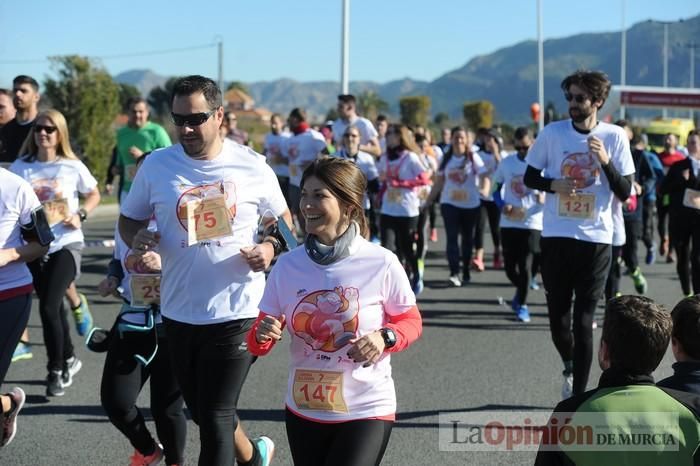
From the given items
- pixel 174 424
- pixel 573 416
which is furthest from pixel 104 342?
pixel 573 416

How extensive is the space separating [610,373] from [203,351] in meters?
1.96

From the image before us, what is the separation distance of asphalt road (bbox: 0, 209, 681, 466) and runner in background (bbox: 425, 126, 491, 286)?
1.28m

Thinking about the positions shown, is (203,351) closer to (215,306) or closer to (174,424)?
(215,306)

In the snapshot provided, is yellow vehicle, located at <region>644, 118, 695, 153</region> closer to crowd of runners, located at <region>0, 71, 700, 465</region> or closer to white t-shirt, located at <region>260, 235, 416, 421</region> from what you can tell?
crowd of runners, located at <region>0, 71, 700, 465</region>

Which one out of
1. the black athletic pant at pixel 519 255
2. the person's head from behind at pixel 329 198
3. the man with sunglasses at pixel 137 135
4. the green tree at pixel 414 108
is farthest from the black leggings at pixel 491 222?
the green tree at pixel 414 108

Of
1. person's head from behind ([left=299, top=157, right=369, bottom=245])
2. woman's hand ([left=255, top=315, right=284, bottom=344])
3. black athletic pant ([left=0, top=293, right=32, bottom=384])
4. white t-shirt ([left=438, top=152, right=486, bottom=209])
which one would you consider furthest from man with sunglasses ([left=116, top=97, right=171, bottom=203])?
woman's hand ([left=255, top=315, right=284, bottom=344])

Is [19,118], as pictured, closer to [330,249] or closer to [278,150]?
[330,249]

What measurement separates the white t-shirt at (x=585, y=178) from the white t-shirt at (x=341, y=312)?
2.69 meters

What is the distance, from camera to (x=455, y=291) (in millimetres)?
11453

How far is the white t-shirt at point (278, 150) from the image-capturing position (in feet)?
49.9

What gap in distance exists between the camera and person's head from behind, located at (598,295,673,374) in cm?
291

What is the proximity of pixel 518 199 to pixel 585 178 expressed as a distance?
3751mm

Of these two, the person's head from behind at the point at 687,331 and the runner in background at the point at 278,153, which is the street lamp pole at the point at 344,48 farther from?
the person's head from behind at the point at 687,331

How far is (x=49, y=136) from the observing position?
21.9 ft
